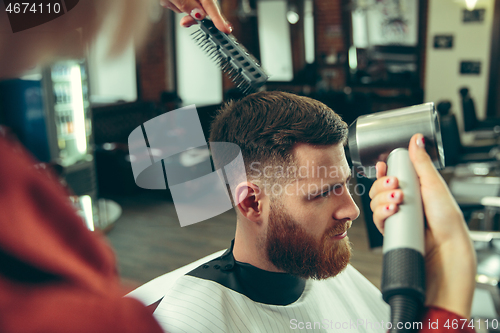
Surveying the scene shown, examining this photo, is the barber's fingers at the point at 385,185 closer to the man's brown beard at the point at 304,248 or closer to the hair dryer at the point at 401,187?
the hair dryer at the point at 401,187

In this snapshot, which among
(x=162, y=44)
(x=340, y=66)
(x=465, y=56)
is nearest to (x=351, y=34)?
(x=340, y=66)

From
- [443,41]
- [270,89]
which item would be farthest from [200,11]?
[443,41]

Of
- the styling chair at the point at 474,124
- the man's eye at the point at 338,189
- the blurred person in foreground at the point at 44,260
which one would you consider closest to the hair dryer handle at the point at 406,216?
the man's eye at the point at 338,189

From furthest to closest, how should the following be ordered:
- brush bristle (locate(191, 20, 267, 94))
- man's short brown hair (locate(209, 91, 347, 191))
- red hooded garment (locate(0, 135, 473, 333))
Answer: man's short brown hair (locate(209, 91, 347, 191)), brush bristle (locate(191, 20, 267, 94)), red hooded garment (locate(0, 135, 473, 333))

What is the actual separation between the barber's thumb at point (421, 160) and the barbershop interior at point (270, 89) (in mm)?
25

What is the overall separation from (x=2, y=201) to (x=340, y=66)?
7318 mm

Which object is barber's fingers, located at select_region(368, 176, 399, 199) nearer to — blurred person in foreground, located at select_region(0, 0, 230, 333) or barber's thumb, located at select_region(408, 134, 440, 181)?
barber's thumb, located at select_region(408, 134, 440, 181)

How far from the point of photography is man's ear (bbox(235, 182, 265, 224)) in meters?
0.99

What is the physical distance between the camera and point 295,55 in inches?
286

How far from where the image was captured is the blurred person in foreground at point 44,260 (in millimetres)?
255

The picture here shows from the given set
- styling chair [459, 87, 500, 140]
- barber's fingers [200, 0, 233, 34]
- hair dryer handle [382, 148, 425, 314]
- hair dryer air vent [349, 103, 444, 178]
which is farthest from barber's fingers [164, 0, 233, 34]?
styling chair [459, 87, 500, 140]

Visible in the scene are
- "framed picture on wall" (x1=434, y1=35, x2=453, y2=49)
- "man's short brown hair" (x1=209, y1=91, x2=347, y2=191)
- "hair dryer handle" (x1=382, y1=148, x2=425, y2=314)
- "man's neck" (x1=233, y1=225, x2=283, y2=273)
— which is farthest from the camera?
"framed picture on wall" (x1=434, y1=35, x2=453, y2=49)

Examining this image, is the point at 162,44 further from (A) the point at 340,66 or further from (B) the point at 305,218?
(B) the point at 305,218

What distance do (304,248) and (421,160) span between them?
1.31ft
